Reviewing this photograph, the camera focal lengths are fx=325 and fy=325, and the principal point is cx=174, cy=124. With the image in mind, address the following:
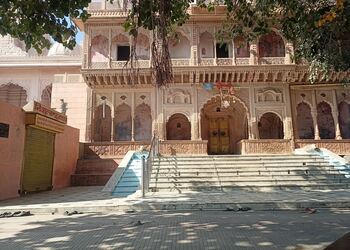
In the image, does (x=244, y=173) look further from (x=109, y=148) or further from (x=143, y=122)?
(x=143, y=122)

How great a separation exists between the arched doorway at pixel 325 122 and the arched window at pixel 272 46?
14.9 ft

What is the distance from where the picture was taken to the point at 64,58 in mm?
22234

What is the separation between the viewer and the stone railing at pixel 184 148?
1781 centimetres

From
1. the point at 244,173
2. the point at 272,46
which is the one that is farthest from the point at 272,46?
the point at 244,173

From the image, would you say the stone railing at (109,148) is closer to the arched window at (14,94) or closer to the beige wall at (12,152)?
the beige wall at (12,152)

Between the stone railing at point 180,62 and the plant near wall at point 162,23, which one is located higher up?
the stone railing at point 180,62

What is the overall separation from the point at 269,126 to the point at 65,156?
1284cm

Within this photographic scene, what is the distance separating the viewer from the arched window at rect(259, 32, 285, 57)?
19.3 metres

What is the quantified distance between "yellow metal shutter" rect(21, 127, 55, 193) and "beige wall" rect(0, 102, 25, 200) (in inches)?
15.7

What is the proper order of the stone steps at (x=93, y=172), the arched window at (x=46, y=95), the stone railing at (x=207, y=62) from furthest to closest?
the arched window at (x=46, y=95) < the stone railing at (x=207, y=62) < the stone steps at (x=93, y=172)

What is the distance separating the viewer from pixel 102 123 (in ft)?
65.4

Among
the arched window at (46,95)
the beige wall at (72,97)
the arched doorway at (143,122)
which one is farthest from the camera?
the arched window at (46,95)

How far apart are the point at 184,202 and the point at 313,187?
549cm

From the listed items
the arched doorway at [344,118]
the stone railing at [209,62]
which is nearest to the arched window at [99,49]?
the stone railing at [209,62]
